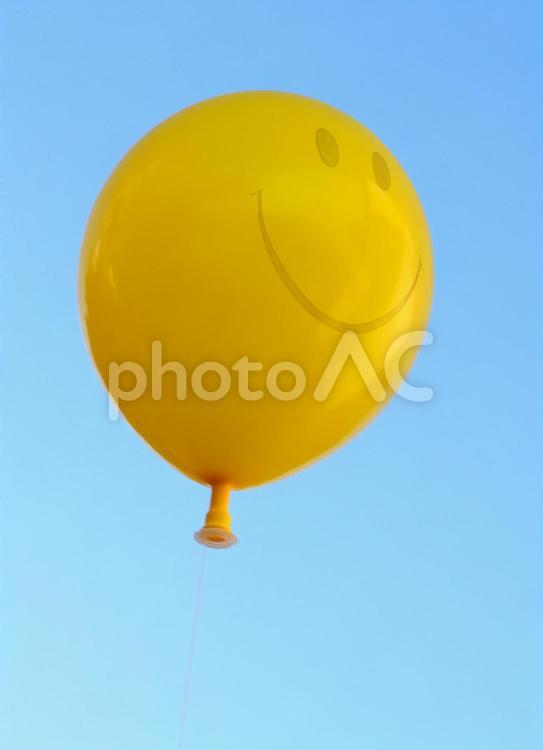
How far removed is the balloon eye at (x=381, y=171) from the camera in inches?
179

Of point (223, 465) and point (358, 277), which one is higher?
point (358, 277)

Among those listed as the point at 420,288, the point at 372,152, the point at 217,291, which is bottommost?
the point at 217,291

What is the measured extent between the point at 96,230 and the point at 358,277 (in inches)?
41.5

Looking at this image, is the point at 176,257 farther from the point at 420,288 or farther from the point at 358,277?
the point at 420,288

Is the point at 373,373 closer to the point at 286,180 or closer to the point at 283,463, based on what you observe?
the point at 283,463

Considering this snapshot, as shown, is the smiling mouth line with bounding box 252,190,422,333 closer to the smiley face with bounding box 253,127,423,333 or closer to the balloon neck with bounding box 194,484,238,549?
the smiley face with bounding box 253,127,423,333

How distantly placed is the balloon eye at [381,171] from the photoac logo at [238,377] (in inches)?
24.2

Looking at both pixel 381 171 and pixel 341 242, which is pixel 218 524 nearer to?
pixel 341 242

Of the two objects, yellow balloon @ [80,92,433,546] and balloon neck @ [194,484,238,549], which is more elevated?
yellow balloon @ [80,92,433,546]

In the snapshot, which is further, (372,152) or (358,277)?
(372,152)

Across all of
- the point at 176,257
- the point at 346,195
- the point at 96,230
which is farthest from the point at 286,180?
the point at 96,230

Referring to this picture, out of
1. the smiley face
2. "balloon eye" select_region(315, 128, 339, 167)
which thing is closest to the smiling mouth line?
the smiley face

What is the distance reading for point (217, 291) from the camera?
4133mm

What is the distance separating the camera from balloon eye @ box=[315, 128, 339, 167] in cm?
441
